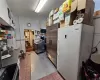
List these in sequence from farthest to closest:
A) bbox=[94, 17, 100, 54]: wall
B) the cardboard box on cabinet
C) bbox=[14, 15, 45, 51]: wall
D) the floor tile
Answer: bbox=[14, 15, 45, 51]: wall < the floor tile < bbox=[94, 17, 100, 54]: wall < the cardboard box on cabinet

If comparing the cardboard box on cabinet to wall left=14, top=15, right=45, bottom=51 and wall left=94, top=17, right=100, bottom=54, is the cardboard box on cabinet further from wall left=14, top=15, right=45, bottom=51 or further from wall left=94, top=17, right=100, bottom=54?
wall left=14, top=15, right=45, bottom=51

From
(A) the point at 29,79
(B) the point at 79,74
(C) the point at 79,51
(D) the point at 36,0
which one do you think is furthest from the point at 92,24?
(A) the point at 29,79

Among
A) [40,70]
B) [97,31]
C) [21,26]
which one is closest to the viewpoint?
[97,31]

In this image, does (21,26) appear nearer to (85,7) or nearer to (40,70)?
(40,70)

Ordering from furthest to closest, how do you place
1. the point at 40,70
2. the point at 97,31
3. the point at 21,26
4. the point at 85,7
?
the point at 21,26, the point at 40,70, the point at 97,31, the point at 85,7

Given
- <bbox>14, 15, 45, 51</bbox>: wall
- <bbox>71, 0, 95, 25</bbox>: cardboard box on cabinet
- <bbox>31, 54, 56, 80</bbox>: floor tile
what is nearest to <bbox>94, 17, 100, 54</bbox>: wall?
<bbox>71, 0, 95, 25</bbox>: cardboard box on cabinet

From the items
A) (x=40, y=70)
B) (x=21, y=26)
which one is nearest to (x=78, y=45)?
(x=40, y=70)

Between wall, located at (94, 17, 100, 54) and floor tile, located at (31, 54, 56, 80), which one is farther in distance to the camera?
floor tile, located at (31, 54, 56, 80)

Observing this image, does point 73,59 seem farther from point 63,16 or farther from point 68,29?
point 63,16

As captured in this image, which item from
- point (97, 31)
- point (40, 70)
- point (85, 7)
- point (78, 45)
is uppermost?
point (85, 7)

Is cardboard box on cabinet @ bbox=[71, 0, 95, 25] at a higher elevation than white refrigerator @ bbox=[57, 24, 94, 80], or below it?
higher

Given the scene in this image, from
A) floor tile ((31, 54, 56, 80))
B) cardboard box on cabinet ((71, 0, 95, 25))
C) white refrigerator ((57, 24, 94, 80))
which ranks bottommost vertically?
floor tile ((31, 54, 56, 80))

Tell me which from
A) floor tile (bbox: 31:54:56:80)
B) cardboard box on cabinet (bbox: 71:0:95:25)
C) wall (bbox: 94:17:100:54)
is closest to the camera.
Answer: cardboard box on cabinet (bbox: 71:0:95:25)

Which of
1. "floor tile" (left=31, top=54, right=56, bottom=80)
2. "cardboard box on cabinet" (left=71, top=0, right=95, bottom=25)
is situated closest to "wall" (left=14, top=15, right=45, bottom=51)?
"floor tile" (left=31, top=54, right=56, bottom=80)
